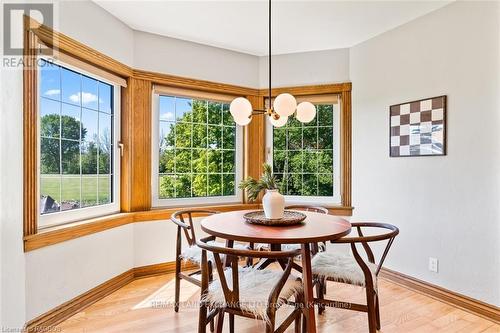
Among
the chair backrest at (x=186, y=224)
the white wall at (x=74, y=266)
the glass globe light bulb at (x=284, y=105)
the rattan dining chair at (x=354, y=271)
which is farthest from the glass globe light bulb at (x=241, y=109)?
the white wall at (x=74, y=266)

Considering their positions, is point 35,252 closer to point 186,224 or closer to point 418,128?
point 186,224

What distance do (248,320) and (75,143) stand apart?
193 cm

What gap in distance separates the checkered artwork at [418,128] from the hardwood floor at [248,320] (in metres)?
1.25

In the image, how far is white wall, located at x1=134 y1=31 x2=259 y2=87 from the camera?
10.5 feet

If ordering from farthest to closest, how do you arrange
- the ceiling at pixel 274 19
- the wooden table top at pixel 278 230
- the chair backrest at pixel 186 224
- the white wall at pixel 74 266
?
the ceiling at pixel 274 19 → the chair backrest at pixel 186 224 → the white wall at pixel 74 266 → the wooden table top at pixel 278 230

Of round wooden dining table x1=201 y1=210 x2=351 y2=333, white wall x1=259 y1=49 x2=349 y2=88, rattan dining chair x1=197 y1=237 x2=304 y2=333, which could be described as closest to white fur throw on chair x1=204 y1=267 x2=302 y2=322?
rattan dining chair x1=197 y1=237 x2=304 y2=333

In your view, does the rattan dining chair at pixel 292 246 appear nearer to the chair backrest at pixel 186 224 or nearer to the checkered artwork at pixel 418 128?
the chair backrest at pixel 186 224

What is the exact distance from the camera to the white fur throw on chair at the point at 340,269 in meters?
1.99

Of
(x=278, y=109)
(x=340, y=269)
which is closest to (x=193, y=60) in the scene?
(x=278, y=109)

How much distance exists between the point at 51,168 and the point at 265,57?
2.55 m

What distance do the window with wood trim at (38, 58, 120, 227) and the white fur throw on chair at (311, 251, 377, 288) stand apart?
6.34 feet

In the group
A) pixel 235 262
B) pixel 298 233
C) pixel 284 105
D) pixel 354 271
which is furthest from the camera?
pixel 284 105

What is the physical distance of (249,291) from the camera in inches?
67.5

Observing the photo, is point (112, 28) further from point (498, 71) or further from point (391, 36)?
point (498, 71)
